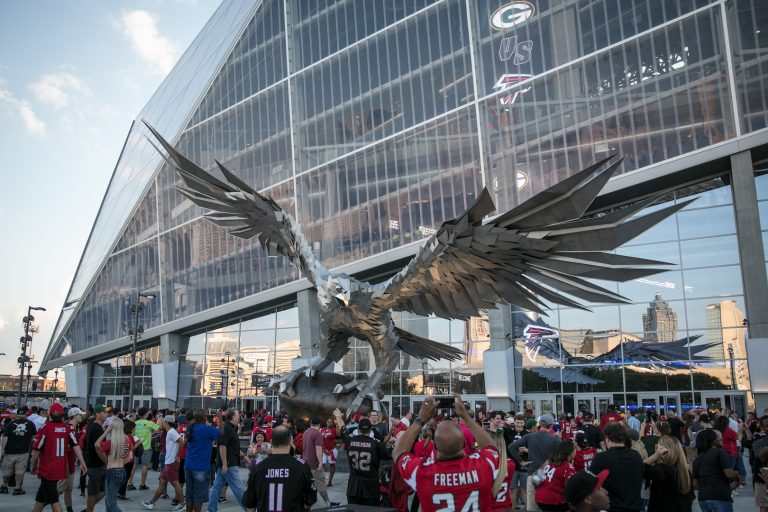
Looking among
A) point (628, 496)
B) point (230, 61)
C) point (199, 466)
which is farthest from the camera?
point (230, 61)

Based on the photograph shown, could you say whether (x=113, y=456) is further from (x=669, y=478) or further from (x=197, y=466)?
(x=669, y=478)

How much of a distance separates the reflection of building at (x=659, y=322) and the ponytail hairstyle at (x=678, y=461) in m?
20.9

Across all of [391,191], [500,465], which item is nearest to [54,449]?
[500,465]

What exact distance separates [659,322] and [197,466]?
837 inches

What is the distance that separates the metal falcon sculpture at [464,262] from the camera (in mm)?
8555

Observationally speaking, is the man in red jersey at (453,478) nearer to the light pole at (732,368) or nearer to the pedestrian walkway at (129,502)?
the pedestrian walkway at (129,502)

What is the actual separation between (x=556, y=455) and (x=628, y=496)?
2.70 ft

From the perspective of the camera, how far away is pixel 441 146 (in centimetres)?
2947

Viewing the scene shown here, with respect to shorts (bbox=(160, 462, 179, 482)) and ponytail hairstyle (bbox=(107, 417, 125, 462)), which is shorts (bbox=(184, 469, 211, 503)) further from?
shorts (bbox=(160, 462, 179, 482))

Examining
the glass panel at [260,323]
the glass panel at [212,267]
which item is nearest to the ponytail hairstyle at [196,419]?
the glass panel at [212,267]

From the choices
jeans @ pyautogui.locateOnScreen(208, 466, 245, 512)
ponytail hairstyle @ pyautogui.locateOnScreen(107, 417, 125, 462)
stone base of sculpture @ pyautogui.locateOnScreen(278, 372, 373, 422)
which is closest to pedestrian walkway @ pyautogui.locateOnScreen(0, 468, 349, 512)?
jeans @ pyautogui.locateOnScreen(208, 466, 245, 512)

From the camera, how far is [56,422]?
30.3ft

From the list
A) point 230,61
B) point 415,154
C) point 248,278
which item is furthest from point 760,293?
point 230,61

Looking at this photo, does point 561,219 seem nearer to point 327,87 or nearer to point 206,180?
point 206,180
